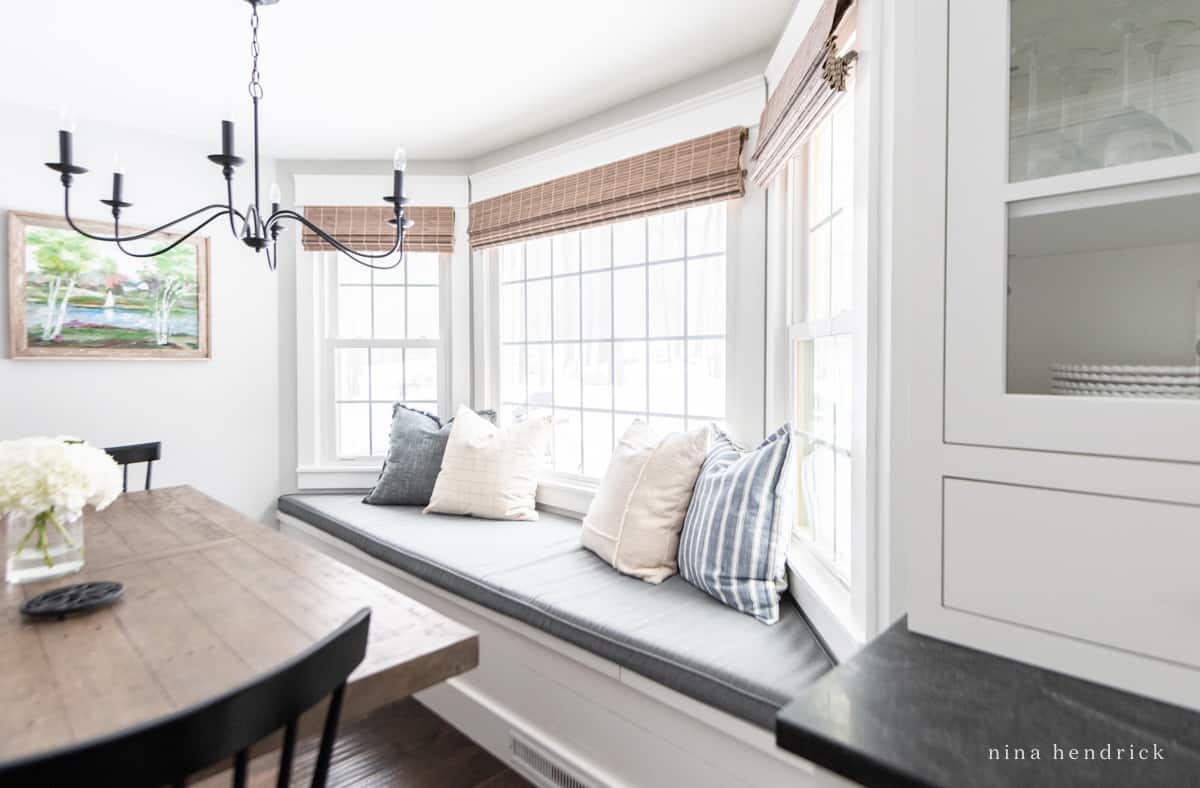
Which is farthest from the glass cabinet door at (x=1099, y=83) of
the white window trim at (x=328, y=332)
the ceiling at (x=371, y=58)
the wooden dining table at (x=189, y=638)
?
the white window trim at (x=328, y=332)

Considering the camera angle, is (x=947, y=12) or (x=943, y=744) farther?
(x=947, y=12)

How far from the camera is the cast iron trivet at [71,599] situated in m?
1.26

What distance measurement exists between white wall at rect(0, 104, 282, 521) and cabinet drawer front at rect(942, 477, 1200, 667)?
143 inches

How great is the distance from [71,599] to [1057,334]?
76.0 inches

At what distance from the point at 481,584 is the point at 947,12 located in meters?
1.98

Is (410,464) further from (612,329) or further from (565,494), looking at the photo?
(612,329)

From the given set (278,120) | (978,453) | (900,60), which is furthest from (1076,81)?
(278,120)

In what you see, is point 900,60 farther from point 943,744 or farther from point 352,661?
point 352,661

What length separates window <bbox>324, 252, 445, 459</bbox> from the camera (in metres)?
3.57

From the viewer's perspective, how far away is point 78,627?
123cm

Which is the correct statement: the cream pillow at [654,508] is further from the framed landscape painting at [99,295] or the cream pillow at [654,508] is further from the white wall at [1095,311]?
the framed landscape painting at [99,295]

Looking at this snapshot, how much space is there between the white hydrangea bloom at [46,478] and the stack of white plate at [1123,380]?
6.33 feet

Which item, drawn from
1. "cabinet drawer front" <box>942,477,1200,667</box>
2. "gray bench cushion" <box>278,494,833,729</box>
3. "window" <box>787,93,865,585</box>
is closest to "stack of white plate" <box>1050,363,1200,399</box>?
"cabinet drawer front" <box>942,477,1200,667</box>

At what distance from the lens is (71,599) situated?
132cm
